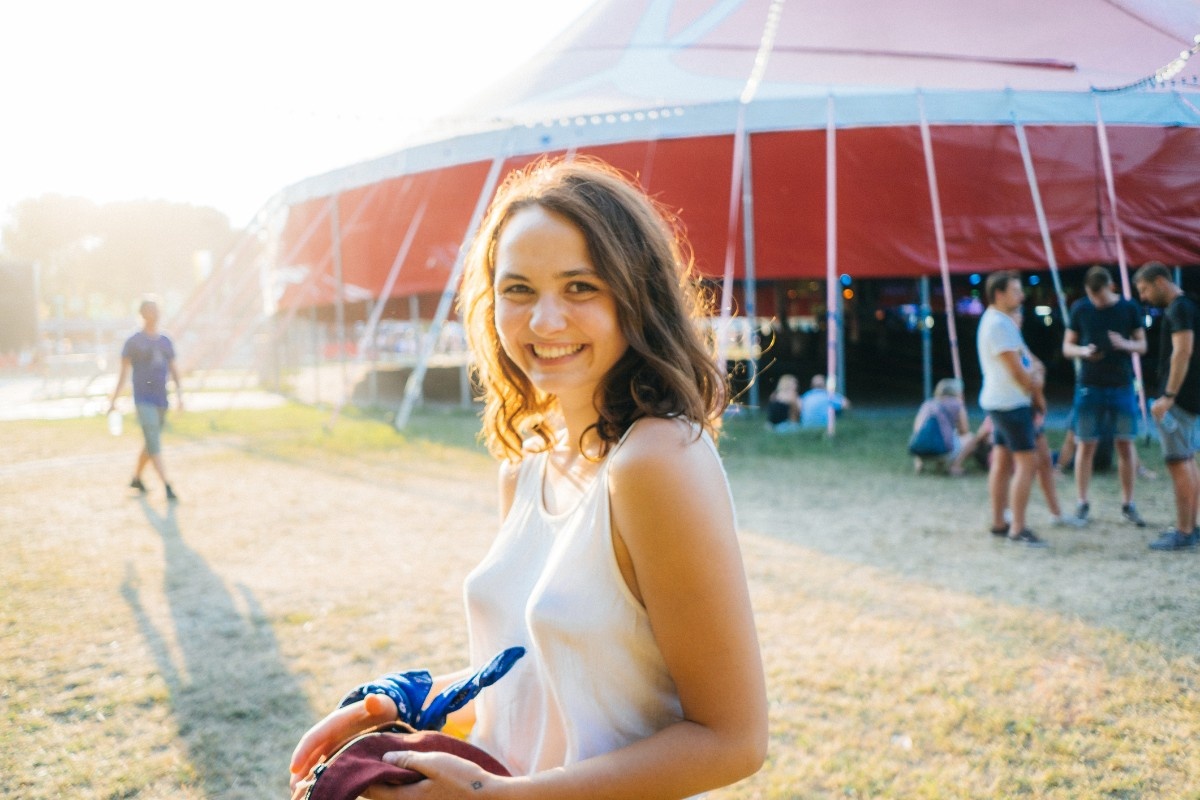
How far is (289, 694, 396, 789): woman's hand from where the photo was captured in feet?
3.84

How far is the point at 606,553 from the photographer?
3.38ft

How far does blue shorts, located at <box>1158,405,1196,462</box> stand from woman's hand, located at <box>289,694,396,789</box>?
208 inches

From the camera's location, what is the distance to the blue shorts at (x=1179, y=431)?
16.0ft

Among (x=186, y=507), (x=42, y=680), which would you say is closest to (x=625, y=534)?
(x=42, y=680)

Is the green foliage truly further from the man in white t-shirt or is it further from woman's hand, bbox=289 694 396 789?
woman's hand, bbox=289 694 396 789

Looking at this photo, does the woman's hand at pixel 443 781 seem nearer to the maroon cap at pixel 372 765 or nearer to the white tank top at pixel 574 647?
the maroon cap at pixel 372 765

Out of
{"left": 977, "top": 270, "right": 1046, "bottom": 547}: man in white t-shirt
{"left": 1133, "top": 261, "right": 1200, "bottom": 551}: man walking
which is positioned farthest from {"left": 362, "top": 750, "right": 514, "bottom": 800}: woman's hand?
{"left": 1133, "top": 261, "right": 1200, "bottom": 551}: man walking

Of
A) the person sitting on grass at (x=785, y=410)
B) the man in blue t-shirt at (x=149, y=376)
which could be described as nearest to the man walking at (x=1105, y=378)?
the person sitting on grass at (x=785, y=410)

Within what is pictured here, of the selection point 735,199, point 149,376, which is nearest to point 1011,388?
point 735,199

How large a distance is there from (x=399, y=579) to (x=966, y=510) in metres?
4.36

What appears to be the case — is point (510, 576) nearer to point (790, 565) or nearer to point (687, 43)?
point (790, 565)

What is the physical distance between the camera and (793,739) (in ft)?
9.71

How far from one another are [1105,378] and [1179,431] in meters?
0.68

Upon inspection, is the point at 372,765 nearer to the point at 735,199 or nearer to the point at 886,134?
the point at 735,199
